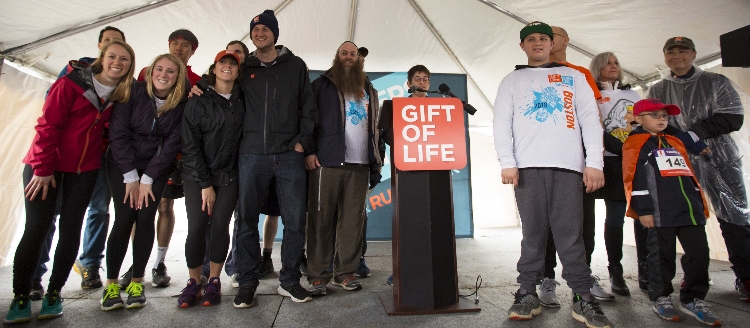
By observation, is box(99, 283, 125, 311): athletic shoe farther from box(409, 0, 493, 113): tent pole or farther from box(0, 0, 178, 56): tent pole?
box(409, 0, 493, 113): tent pole

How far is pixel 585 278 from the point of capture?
1813mm

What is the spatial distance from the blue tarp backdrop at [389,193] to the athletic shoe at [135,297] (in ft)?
9.37

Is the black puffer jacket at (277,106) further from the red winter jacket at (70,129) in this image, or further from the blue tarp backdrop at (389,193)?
the blue tarp backdrop at (389,193)

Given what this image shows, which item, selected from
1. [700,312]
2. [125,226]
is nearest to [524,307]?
[700,312]

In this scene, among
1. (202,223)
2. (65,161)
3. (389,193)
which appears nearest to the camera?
(65,161)

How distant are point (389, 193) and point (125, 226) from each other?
→ 11.0 feet

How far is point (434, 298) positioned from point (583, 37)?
11.0ft

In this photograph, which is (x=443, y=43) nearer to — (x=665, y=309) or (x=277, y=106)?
(x=277, y=106)


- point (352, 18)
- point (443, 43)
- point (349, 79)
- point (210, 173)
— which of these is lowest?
point (210, 173)

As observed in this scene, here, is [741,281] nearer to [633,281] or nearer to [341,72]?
[633,281]

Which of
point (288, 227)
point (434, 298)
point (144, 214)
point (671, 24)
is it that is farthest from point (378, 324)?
point (671, 24)

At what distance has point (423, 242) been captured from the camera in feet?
6.37

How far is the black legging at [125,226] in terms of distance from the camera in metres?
2.06

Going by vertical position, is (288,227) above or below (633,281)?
above
